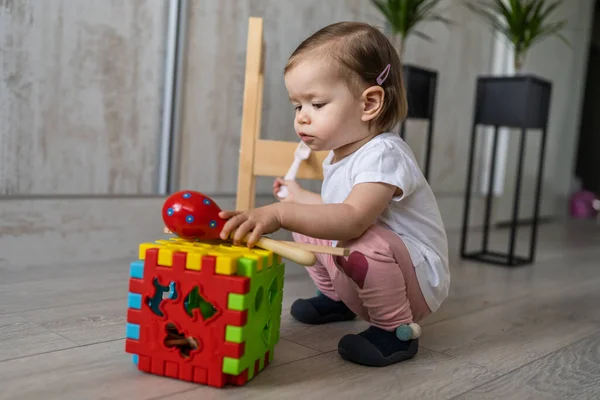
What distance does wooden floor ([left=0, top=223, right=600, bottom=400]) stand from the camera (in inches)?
30.6

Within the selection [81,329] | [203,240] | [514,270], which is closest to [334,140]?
[203,240]

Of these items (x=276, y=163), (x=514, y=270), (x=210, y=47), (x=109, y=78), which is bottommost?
(x=514, y=270)

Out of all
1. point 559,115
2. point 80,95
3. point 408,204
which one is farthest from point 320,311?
point 559,115

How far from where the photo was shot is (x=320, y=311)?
112 centimetres

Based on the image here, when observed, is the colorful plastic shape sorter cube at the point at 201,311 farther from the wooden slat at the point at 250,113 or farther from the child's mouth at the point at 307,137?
the wooden slat at the point at 250,113

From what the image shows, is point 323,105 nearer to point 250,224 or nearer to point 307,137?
point 307,137

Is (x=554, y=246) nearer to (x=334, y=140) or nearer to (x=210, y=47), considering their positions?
(x=210, y=47)

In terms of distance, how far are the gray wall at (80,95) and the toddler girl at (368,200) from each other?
720 millimetres

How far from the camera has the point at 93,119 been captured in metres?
1.50

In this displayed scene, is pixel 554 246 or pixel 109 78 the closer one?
pixel 109 78

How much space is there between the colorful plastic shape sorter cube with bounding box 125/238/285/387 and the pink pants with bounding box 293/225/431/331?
0.45 ft

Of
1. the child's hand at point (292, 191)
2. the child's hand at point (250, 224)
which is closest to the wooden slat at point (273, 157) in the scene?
the child's hand at point (292, 191)

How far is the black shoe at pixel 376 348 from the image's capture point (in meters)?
0.90

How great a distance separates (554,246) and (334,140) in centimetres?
179
